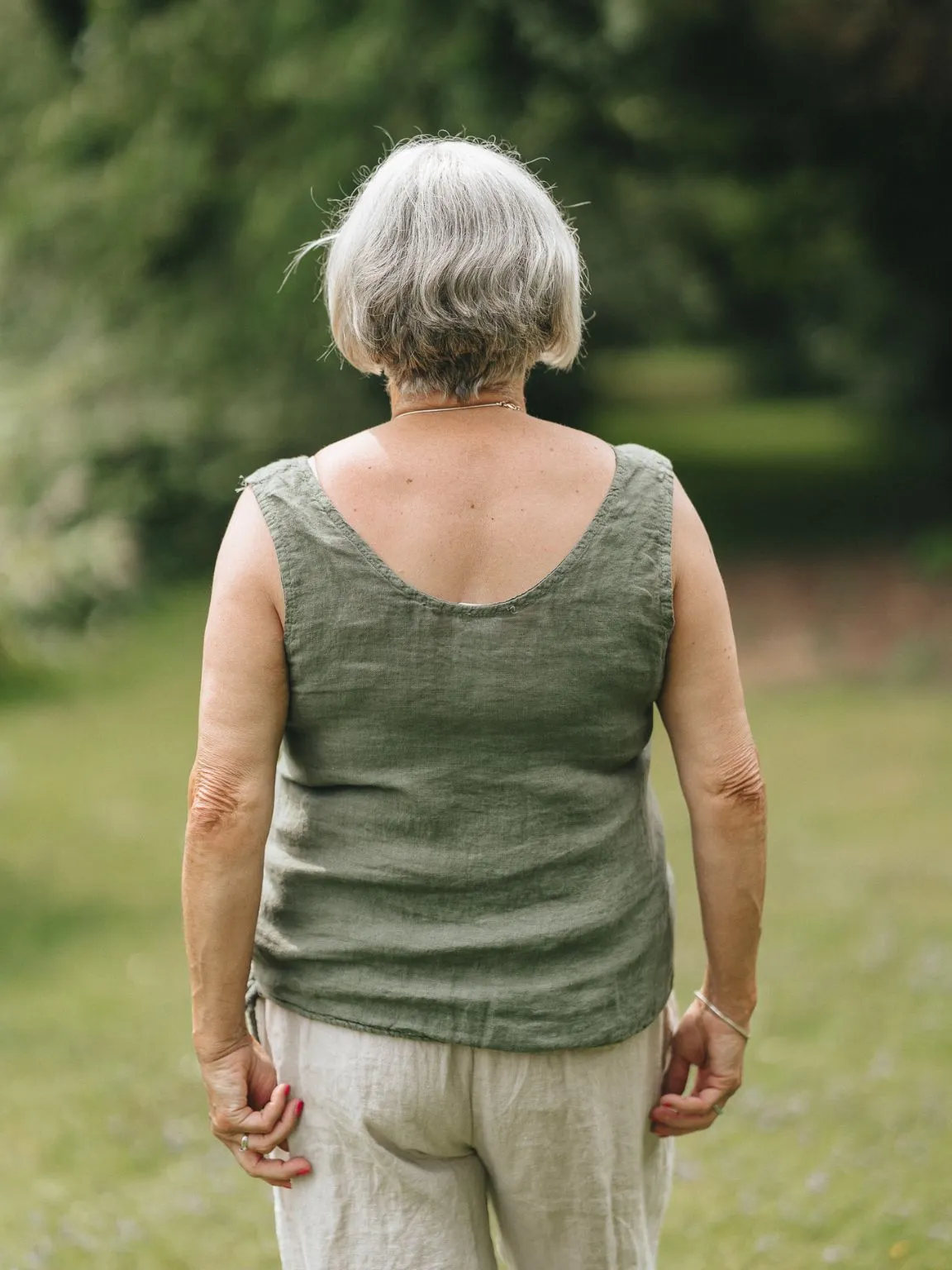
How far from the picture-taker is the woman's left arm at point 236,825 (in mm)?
1848

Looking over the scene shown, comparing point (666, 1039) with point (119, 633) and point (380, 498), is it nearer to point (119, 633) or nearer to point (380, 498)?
point (380, 498)

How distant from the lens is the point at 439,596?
5.97 feet

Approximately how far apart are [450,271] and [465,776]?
0.62 m

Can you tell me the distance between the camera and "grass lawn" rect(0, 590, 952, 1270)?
3875 millimetres

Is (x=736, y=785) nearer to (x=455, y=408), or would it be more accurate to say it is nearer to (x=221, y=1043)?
(x=455, y=408)

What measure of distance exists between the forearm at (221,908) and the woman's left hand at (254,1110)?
5 cm

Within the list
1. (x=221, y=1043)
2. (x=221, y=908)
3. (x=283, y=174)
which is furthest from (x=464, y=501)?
(x=283, y=174)

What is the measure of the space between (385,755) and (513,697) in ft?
0.58

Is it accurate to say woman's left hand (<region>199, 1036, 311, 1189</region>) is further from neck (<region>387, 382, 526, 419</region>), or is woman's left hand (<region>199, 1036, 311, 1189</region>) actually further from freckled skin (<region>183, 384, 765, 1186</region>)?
neck (<region>387, 382, 526, 419</region>)

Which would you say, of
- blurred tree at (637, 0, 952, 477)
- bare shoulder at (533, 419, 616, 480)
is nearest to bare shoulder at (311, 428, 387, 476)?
bare shoulder at (533, 419, 616, 480)

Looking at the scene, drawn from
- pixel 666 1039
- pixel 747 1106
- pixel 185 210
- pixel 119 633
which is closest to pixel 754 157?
pixel 185 210

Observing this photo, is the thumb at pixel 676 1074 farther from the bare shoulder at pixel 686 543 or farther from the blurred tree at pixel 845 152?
the blurred tree at pixel 845 152

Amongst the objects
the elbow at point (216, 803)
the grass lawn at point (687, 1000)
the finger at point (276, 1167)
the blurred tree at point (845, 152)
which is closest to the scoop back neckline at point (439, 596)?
the elbow at point (216, 803)

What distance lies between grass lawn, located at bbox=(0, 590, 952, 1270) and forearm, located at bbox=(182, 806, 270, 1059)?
6.88ft
